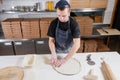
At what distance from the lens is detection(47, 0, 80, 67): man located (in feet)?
4.51

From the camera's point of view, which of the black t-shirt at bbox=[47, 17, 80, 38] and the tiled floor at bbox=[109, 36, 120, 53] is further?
the tiled floor at bbox=[109, 36, 120, 53]

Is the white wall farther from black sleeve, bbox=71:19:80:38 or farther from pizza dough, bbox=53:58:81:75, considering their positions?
pizza dough, bbox=53:58:81:75

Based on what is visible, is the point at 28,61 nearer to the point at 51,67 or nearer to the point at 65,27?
the point at 51,67

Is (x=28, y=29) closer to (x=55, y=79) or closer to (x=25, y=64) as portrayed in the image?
(x=25, y=64)

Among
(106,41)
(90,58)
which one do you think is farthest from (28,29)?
(106,41)

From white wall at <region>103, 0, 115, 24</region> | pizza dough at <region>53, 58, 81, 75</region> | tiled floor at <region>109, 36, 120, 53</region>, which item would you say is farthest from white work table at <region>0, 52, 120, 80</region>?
→ white wall at <region>103, 0, 115, 24</region>

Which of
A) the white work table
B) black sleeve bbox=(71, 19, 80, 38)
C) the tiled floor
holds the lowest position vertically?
the tiled floor

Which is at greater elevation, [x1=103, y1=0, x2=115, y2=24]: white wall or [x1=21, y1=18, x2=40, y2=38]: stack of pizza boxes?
[x1=103, y1=0, x2=115, y2=24]: white wall

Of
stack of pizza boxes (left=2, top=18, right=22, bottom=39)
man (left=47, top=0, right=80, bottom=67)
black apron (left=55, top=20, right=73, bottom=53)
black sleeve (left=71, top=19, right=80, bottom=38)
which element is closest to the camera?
man (left=47, top=0, right=80, bottom=67)

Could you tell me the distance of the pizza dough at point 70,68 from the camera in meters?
1.30

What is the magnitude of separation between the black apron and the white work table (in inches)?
9.9

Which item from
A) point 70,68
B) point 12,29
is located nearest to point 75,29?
point 70,68

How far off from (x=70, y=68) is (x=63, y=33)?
54 cm

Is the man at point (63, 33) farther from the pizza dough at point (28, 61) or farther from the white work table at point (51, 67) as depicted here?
the pizza dough at point (28, 61)
